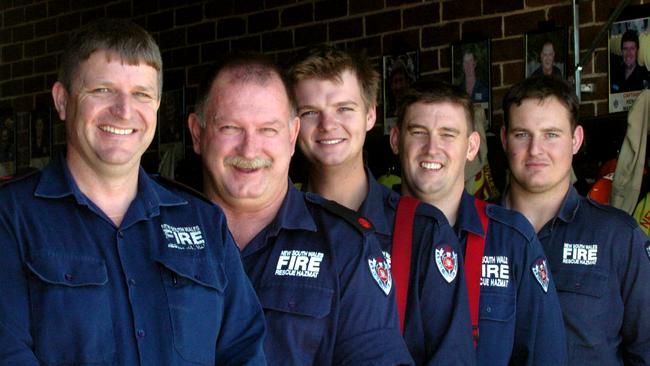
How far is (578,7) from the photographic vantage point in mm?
4441

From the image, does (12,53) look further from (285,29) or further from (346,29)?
(346,29)

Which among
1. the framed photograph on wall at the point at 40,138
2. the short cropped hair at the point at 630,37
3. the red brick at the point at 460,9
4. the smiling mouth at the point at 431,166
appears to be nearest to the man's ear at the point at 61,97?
the smiling mouth at the point at 431,166

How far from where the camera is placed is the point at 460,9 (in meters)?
4.98

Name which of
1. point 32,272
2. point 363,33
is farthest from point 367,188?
point 363,33

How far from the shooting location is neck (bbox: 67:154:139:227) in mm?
1966

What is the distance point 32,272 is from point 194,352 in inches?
14.6

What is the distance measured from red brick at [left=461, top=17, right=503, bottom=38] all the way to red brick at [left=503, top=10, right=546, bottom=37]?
45 millimetres

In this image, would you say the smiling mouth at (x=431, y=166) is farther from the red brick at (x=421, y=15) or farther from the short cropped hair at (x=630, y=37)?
the red brick at (x=421, y=15)

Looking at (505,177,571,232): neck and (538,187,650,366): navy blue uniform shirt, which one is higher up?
(505,177,571,232): neck

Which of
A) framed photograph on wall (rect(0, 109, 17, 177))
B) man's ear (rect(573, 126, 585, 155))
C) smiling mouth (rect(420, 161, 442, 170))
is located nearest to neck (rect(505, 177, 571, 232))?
man's ear (rect(573, 126, 585, 155))

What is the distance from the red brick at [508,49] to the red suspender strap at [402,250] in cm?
233

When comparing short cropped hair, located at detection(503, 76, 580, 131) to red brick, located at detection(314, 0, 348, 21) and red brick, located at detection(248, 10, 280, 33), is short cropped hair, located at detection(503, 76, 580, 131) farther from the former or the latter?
red brick, located at detection(248, 10, 280, 33)

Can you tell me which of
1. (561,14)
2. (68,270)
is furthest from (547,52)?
(68,270)

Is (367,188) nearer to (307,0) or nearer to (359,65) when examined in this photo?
(359,65)
